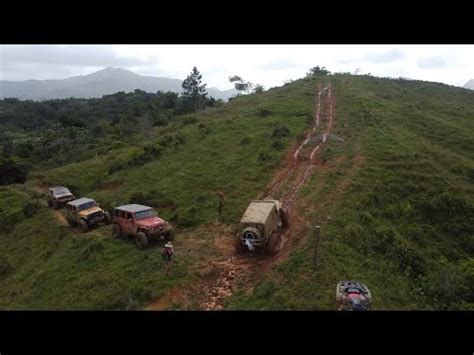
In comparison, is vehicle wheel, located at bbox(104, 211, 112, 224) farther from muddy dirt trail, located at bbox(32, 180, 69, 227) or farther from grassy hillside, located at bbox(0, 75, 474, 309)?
muddy dirt trail, located at bbox(32, 180, 69, 227)

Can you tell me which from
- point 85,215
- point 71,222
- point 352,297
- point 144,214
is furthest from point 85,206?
point 352,297

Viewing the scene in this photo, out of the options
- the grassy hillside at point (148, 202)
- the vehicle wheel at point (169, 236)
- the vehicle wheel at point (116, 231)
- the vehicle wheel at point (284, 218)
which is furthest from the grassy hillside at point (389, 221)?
the vehicle wheel at point (116, 231)

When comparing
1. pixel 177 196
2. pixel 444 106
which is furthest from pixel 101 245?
pixel 444 106

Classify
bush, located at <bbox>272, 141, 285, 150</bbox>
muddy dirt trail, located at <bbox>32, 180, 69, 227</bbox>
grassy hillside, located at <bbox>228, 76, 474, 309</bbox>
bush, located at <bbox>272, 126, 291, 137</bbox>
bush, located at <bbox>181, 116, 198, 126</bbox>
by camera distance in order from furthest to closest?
1. bush, located at <bbox>181, 116, 198, 126</bbox>
2. bush, located at <bbox>272, 126, 291, 137</bbox>
3. bush, located at <bbox>272, 141, 285, 150</bbox>
4. muddy dirt trail, located at <bbox>32, 180, 69, 227</bbox>
5. grassy hillside, located at <bbox>228, 76, 474, 309</bbox>

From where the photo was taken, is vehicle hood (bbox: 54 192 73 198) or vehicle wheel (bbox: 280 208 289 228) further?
vehicle hood (bbox: 54 192 73 198)

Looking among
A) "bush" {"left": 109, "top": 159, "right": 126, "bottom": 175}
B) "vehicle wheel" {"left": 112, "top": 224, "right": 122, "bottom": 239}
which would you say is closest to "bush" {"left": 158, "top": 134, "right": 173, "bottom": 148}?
"bush" {"left": 109, "top": 159, "right": 126, "bottom": 175}

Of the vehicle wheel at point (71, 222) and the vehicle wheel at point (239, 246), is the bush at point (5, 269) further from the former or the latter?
the vehicle wheel at point (239, 246)
